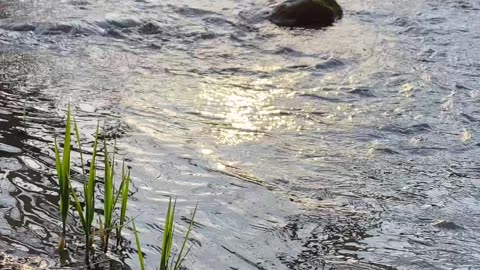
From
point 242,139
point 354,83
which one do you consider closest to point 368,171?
point 242,139

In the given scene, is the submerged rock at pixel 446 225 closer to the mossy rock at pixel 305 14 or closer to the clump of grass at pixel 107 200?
the clump of grass at pixel 107 200

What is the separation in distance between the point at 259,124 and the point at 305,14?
362 centimetres

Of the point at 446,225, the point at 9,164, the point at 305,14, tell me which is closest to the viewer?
the point at 446,225

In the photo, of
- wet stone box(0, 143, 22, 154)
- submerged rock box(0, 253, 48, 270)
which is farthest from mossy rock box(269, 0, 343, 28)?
submerged rock box(0, 253, 48, 270)

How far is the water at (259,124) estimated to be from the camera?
12.3 feet

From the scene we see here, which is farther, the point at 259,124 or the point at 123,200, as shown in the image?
the point at 259,124

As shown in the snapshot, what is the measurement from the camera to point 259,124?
18.1 ft

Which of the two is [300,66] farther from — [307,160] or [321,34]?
[307,160]

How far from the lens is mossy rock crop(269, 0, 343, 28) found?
870 centimetres

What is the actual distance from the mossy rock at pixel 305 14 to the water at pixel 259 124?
0.19m

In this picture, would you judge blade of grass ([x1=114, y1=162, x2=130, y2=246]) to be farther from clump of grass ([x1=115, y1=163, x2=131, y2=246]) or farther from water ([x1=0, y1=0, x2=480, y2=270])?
water ([x1=0, y1=0, x2=480, y2=270])

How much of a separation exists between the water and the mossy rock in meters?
0.19

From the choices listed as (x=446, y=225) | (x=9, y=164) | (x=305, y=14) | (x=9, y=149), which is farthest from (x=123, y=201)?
(x=305, y=14)

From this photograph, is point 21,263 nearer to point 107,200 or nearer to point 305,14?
point 107,200
